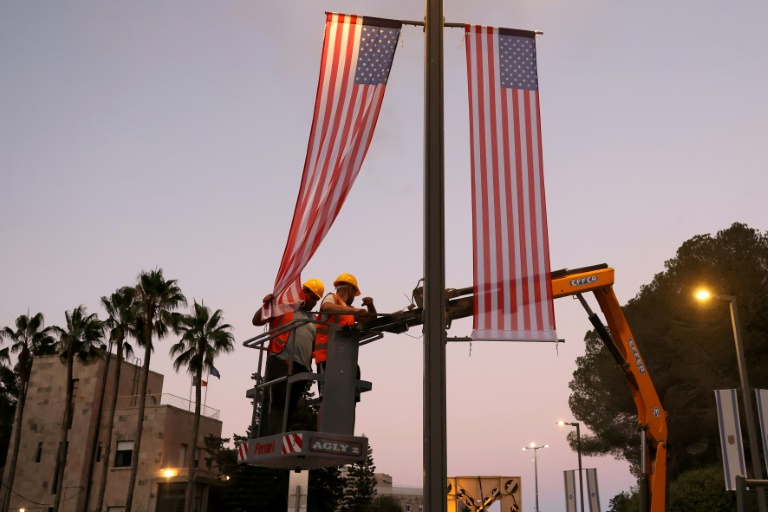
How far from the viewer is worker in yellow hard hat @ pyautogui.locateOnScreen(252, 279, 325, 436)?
929cm

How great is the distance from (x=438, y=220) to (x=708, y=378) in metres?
41.8

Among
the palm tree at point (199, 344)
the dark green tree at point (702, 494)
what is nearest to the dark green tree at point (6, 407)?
the palm tree at point (199, 344)

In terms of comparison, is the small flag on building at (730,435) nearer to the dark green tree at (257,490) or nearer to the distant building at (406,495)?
the dark green tree at (257,490)

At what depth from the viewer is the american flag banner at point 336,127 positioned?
8680 mm

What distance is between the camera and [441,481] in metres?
7.11

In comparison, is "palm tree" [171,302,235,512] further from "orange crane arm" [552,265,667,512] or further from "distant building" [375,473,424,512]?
"distant building" [375,473,424,512]

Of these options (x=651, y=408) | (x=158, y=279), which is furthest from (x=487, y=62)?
(x=158, y=279)

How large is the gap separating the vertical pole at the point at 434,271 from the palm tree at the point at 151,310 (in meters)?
50.3

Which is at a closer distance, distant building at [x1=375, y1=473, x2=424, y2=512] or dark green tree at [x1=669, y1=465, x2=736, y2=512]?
dark green tree at [x1=669, y1=465, x2=736, y2=512]

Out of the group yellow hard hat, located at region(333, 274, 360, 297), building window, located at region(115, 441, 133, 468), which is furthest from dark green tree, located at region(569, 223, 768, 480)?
yellow hard hat, located at region(333, 274, 360, 297)

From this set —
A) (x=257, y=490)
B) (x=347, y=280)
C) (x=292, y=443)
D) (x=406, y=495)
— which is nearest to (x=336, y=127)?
(x=347, y=280)

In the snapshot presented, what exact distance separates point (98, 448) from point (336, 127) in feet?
197

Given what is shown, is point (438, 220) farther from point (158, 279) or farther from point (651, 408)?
point (158, 279)

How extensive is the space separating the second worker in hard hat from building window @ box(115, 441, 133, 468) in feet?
184
